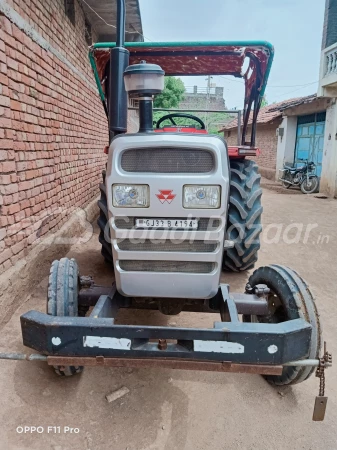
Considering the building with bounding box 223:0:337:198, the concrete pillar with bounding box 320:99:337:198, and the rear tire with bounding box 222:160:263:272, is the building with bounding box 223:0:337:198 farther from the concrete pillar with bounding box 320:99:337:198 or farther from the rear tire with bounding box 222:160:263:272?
the rear tire with bounding box 222:160:263:272

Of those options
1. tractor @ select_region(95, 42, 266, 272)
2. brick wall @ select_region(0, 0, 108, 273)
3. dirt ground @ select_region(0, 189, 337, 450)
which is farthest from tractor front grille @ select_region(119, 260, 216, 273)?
brick wall @ select_region(0, 0, 108, 273)

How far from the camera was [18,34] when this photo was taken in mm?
3189

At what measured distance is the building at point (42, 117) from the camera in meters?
3.02

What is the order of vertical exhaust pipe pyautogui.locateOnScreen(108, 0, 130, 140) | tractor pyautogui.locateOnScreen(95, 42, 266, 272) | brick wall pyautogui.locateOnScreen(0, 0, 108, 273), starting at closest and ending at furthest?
1. vertical exhaust pipe pyautogui.locateOnScreen(108, 0, 130, 140)
2. brick wall pyautogui.locateOnScreen(0, 0, 108, 273)
3. tractor pyautogui.locateOnScreen(95, 42, 266, 272)

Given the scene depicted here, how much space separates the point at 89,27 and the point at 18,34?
3.86m

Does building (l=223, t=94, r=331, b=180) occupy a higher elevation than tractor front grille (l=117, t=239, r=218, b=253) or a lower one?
higher

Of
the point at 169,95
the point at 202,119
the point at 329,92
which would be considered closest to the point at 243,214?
the point at 329,92

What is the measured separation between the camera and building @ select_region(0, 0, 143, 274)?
9.92 feet

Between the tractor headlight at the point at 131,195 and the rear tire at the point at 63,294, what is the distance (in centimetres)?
65

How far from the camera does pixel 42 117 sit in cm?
384

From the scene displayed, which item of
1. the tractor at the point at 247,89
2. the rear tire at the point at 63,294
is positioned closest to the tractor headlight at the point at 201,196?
the rear tire at the point at 63,294

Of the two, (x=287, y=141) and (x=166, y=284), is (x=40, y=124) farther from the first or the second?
(x=287, y=141)

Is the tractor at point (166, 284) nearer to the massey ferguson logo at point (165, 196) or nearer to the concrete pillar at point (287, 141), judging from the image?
the massey ferguson logo at point (165, 196)

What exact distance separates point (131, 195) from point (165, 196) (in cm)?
18
